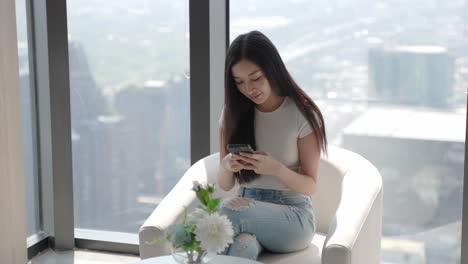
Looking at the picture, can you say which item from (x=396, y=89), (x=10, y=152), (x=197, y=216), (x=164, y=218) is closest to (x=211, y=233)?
(x=197, y=216)

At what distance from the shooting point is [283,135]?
10.1ft

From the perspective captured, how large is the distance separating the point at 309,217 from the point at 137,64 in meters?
1.43

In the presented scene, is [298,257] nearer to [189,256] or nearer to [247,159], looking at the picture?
[247,159]

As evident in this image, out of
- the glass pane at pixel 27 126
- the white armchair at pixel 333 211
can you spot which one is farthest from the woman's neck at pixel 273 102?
the glass pane at pixel 27 126

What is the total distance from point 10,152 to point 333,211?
5.12ft

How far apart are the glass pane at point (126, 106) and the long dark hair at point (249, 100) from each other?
0.85 m

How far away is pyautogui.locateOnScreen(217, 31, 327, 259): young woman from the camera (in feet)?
9.60

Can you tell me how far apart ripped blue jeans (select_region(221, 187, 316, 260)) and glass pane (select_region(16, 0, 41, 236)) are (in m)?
1.58

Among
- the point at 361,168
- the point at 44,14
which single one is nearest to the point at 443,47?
the point at 361,168

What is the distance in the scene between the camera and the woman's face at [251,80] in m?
3.00

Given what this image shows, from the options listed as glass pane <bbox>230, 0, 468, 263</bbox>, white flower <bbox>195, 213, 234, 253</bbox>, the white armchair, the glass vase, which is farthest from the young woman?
glass pane <bbox>230, 0, 468, 263</bbox>

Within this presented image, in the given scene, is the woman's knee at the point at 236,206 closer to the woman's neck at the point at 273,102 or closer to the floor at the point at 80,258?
the woman's neck at the point at 273,102

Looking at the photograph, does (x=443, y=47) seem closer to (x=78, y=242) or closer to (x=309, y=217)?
(x=309, y=217)

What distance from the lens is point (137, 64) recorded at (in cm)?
401
